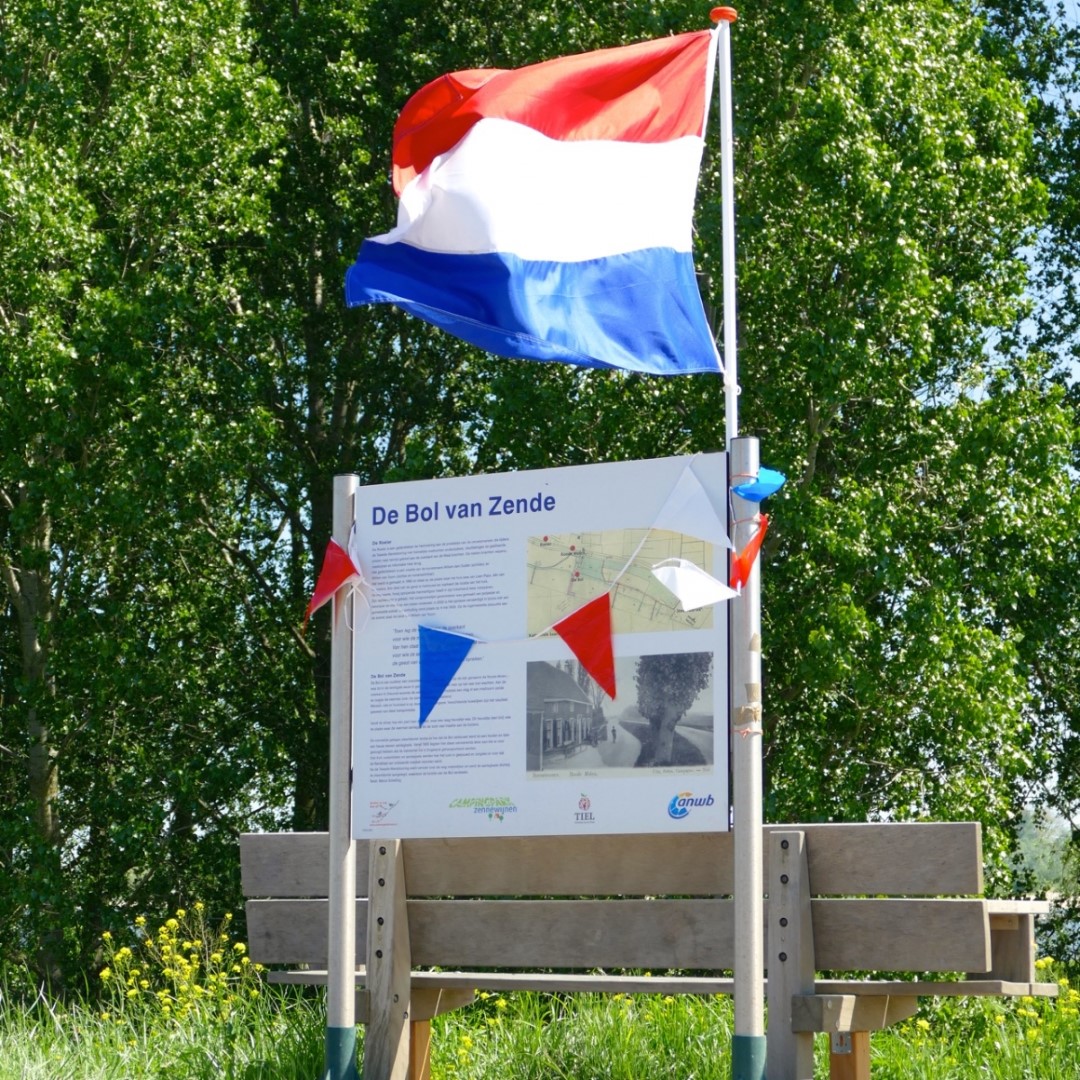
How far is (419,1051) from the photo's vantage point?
5.93 m

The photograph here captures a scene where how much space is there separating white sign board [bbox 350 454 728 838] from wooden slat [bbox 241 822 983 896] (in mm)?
95

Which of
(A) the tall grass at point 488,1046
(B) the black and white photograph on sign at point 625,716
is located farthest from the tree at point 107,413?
(B) the black and white photograph on sign at point 625,716

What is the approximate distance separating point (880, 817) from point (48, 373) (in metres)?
8.57

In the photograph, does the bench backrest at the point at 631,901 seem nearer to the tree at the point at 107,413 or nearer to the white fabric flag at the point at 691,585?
the white fabric flag at the point at 691,585

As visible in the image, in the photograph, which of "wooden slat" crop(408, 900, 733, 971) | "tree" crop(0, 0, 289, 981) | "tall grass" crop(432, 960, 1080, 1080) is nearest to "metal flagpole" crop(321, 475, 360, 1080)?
"wooden slat" crop(408, 900, 733, 971)

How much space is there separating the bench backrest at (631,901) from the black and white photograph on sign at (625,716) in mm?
259

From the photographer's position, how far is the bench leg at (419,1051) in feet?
19.4

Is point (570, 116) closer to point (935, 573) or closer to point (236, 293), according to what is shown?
point (935, 573)

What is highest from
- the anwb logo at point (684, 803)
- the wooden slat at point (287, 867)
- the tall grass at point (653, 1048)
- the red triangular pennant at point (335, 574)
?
the red triangular pennant at point (335, 574)

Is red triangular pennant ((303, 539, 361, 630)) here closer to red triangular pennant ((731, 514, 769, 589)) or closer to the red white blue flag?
the red white blue flag

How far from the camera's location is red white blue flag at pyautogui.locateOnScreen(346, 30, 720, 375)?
5789 mm

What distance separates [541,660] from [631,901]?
850 mm

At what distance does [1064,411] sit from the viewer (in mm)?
15734

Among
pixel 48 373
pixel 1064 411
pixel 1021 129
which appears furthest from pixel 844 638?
pixel 48 373
